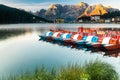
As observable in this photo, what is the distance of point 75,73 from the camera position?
1659 centimetres

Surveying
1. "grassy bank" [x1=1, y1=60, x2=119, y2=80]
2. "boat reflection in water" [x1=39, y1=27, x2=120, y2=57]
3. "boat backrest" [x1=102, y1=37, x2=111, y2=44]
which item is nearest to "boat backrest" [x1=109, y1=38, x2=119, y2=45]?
"boat reflection in water" [x1=39, y1=27, x2=120, y2=57]

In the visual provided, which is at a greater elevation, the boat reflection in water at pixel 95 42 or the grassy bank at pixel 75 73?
the grassy bank at pixel 75 73

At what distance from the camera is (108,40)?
205 feet

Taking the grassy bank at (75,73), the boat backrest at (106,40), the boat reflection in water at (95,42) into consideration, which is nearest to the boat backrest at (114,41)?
the boat reflection in water at (95,42)

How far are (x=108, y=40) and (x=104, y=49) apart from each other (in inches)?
94.4

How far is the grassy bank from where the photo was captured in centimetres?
1566


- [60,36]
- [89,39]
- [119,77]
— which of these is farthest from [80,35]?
[119,77]

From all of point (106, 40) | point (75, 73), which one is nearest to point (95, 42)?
point (106, 40)

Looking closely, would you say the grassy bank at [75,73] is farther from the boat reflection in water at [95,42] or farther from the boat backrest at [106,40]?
the boat backrest at [106,40]

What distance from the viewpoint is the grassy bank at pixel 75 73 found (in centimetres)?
1566

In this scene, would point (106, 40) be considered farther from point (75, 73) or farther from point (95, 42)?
point (75, 73)

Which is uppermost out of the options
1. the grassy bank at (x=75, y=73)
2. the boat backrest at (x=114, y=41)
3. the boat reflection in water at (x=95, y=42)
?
the grassy bank at (x=75, y=73)

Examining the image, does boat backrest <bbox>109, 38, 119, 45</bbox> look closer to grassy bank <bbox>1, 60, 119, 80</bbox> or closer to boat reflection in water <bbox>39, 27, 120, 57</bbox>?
boat reflection in water <bbox>39, 27, 120, 57</bbox>

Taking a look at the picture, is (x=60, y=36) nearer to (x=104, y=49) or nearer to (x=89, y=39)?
(x=89, y=39)
